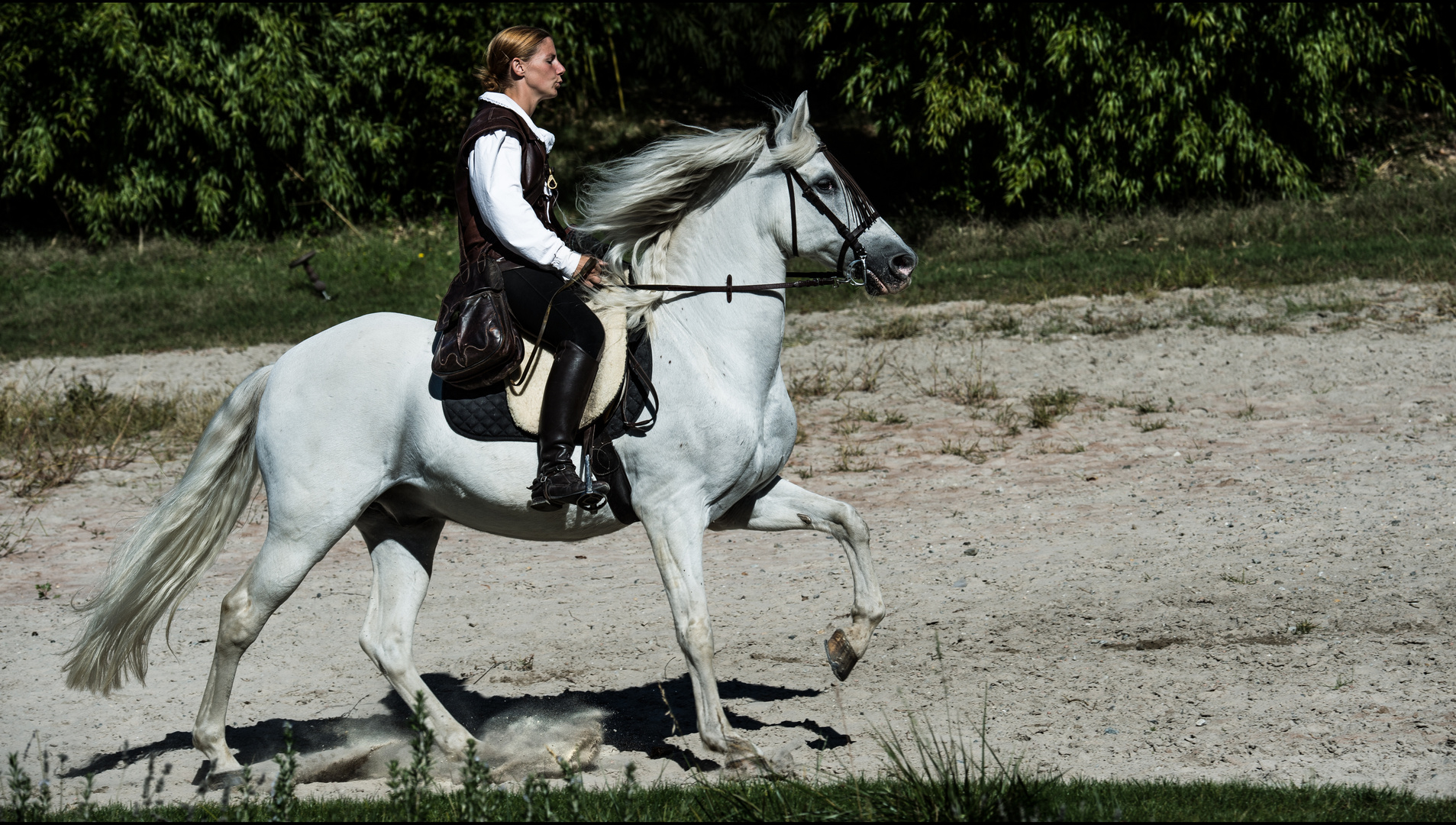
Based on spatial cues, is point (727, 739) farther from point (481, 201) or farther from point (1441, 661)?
point (1441, 661)

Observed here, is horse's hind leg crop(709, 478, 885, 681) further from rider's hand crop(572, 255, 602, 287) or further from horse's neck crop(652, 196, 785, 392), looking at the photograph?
rider's hand crop(572, 255, 602, 287)

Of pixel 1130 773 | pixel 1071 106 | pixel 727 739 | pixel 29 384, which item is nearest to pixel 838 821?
pixel 727 739

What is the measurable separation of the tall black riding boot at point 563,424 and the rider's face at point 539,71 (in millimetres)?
1010

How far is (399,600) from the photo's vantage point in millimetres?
5238

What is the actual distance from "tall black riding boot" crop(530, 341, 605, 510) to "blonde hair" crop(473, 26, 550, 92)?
1.08 meters

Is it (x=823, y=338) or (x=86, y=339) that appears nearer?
(x=823, y=338)

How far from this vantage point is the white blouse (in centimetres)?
460

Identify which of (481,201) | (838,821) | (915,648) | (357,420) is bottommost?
(915,648)

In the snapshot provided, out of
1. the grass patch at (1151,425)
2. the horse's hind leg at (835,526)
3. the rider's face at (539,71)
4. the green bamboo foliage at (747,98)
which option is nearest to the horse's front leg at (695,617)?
the horse's hind leg at (835,526)

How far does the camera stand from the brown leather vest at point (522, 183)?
15.3ft

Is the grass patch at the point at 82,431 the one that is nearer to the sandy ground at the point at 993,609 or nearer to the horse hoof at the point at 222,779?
the sandy ground at the point at 993,609

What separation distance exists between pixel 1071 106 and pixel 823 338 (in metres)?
6.96

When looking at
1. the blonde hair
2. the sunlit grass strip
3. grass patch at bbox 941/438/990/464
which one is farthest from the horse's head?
grass patch at bbox 941/438/990/464

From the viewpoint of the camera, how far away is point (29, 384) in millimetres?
12773
